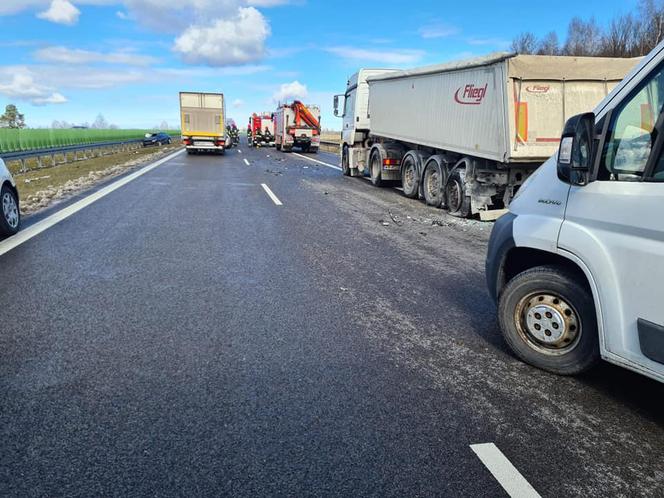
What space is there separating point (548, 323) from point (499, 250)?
26.3 inches

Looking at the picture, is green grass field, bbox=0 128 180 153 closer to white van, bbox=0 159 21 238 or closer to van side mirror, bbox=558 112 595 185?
white van, bbox=0 159 21 238

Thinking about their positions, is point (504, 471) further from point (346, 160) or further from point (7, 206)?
point (346, 160)

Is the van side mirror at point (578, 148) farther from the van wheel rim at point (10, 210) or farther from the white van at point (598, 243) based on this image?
the van wheel rim at point (10, 210)

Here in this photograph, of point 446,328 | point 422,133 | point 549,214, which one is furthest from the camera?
point 422,133

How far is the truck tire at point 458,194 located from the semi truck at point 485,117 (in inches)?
0.8

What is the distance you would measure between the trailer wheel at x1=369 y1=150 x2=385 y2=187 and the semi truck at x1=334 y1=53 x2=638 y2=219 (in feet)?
3.54

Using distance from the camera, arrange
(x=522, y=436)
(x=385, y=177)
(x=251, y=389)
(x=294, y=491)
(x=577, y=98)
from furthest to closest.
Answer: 1. (x=385, y=177)
2. (x=577, y=98)
3. (x=251, y=389)
4. (x=522, y=436)
5. (x=294, y=491)

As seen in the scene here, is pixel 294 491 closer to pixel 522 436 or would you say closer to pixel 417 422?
pixel 417 422

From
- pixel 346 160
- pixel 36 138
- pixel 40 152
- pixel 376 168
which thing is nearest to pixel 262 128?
pixel 36 138

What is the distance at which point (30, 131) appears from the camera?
80.0 feet

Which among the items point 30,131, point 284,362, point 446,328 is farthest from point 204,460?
point 30,131

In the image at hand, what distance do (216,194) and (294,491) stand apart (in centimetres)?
1078

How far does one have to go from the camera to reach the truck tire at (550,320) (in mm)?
3305

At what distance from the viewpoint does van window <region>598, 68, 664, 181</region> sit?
2854mm
